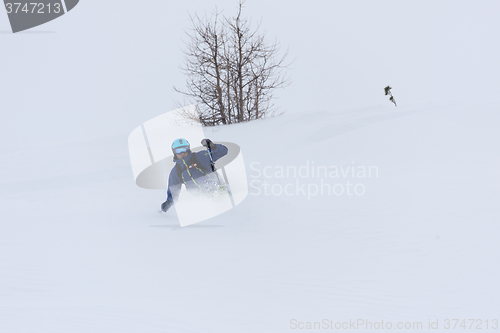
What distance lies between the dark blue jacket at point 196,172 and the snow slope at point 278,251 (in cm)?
71

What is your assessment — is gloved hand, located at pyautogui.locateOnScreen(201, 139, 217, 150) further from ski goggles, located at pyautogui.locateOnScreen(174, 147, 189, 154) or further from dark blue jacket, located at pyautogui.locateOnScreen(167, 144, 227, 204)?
ski goggles, located at pyautogui.locateOnScreen(174, 147, 189, 154)

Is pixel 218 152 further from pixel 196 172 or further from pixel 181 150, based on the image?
pixel 181 150

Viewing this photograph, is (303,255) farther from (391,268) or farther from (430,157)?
(430,157)

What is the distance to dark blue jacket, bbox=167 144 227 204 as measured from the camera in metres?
6.82

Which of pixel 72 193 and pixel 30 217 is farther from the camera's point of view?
pixel 72 193

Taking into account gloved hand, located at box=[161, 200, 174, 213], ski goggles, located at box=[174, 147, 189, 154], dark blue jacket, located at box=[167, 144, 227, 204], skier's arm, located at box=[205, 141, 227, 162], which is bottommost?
gloved hand, located at box=[161, 200, 174, 213]

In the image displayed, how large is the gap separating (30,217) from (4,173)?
304 inches

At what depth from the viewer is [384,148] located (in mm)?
10805

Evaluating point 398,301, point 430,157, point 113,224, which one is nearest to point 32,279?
point 113,224

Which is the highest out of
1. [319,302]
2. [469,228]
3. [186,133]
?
[319,302]

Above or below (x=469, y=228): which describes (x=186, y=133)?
below

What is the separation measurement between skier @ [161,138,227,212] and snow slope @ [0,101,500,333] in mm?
714
